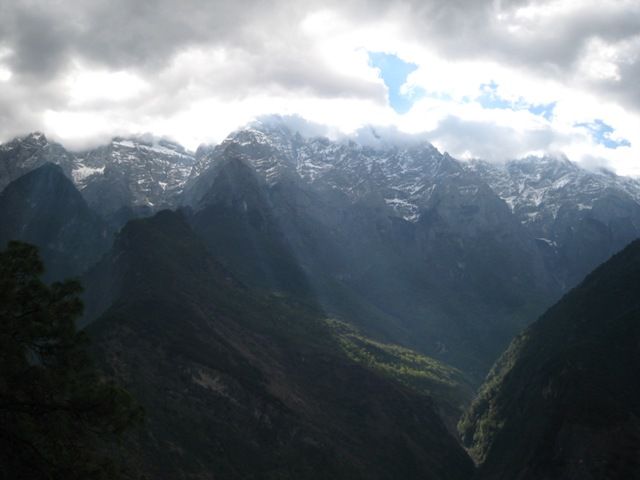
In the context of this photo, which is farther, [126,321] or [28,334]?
[126,321]

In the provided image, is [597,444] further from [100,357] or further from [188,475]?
[100,357]

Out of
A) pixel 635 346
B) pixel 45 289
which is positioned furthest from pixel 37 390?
pixel 635 346

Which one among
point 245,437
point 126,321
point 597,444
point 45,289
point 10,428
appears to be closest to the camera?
point 10,428

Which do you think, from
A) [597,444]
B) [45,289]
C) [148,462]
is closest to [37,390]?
[45,289]

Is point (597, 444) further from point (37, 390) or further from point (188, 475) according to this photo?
point (37, 390)

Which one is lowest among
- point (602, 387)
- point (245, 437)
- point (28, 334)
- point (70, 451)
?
point (245, 437)

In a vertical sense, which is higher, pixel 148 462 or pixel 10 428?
pixel 10 428

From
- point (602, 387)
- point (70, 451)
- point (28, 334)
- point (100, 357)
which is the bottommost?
point (100, 357)

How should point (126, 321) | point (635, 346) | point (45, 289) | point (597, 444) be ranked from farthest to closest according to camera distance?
point (635, 346) < point (126, 321) < point (597, 444) < point (45, 289)

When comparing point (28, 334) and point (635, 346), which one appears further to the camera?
point (635, 346)
